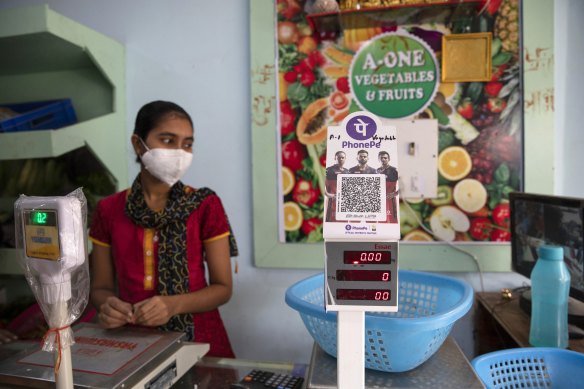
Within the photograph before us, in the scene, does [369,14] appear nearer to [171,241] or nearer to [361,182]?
[171,241]

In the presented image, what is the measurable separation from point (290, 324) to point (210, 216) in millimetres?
849

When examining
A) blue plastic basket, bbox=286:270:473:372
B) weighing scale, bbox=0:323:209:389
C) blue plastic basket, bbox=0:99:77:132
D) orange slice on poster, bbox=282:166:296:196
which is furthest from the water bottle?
blue plastic basket, bbox=0:99:77:132

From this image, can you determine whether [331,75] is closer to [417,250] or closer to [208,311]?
[417,250]

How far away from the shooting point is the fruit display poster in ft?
1.97

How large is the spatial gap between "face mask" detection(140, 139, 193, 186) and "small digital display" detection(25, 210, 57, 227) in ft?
2.26

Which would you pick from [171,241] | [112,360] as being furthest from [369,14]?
[112,360]

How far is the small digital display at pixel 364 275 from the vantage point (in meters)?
0.61

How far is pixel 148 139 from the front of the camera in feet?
4.62

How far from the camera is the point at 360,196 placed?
0.61 metres

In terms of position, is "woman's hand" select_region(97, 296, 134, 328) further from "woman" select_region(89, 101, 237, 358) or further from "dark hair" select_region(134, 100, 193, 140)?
"dark hair" select_region(134, 100, 193, 140)

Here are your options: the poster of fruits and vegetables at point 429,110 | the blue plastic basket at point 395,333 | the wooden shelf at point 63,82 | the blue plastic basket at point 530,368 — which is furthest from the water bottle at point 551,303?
the wooden shelf at point 63,82

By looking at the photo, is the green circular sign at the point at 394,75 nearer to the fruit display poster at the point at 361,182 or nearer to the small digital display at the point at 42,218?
the fruit display poster at the point at 361,182

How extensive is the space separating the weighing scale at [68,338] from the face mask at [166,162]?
Result: 22.7 inches

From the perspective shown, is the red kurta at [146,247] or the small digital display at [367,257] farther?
the red kurta at [146,247]
